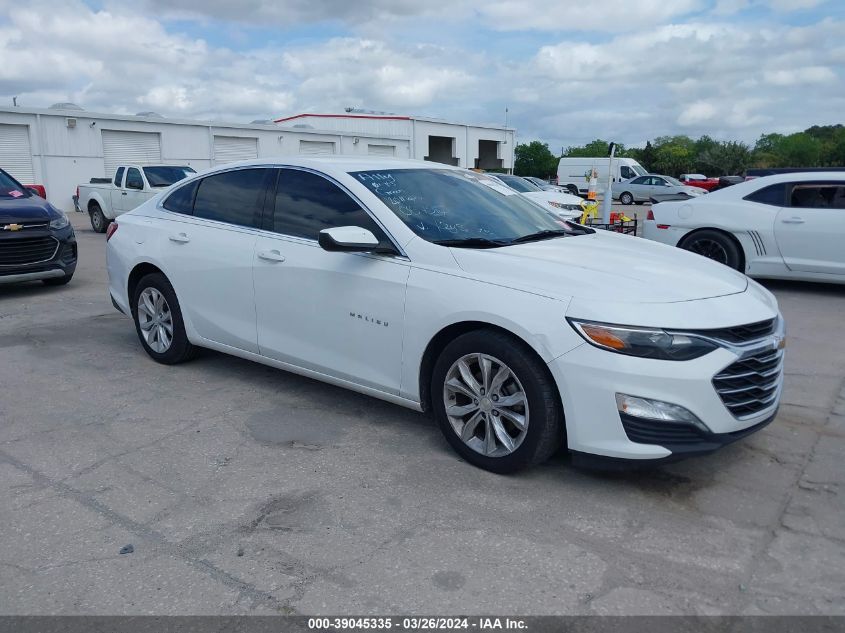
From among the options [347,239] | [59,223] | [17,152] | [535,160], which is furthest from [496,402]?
[535,160]

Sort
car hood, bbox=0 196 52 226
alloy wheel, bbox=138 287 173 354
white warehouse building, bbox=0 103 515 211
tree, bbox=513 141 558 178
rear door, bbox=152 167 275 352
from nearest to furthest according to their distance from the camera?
1. rear door, bbox=152 167 275 352
2. alloy wheel, bbox=138 287 173 354
3. car hood, bbox=0 196 52 226
4. white warehouse building, bbox=0 103 515 211
5. tree, bbox=513 141 558 178

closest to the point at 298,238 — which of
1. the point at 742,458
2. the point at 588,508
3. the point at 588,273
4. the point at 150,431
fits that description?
the point at 150,431

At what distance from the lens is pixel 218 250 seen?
514 cm

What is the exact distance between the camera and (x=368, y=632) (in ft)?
8.63

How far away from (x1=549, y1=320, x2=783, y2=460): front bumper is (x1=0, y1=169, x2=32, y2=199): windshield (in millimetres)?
8566

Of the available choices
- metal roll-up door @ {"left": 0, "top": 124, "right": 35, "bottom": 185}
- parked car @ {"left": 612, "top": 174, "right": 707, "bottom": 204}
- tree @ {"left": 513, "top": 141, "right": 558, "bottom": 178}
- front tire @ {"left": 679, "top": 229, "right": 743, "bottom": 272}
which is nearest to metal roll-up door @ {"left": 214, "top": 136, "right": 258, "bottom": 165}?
metal roll-up door @ {"left": 0, "top": 124, "right": 35, "bottom": 185}

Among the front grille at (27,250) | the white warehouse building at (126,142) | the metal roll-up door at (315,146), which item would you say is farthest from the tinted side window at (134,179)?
the metal roll-up door at (315,146)

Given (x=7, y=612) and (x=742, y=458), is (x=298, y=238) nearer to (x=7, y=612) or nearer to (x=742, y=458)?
(x=7, y=612)

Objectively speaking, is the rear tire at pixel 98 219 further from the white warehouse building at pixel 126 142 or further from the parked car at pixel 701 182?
the parked car at pixel 701 182

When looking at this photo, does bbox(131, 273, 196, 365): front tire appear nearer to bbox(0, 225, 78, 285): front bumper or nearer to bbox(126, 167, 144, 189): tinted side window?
bbox(0, 225, 78, 285): front bumper

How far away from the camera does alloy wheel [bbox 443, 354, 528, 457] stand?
3.71 metres

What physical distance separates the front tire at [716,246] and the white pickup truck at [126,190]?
477 inches

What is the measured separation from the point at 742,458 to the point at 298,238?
298cm

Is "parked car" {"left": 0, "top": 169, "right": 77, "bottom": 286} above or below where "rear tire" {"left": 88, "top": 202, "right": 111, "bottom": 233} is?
above
